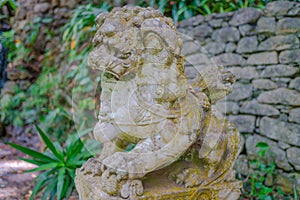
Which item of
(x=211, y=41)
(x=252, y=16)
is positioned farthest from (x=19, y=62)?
(x=252, y=16)

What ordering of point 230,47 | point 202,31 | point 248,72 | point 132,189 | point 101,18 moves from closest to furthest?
1. point 132,189
2. point 101,18
3. point 248,72
4. point 230,47
5. point 202,31

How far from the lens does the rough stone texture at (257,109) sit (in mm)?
3427

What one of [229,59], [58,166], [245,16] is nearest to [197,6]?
[245,16]

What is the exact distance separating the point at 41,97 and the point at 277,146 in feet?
13.8

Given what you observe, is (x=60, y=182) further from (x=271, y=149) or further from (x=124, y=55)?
(x=271, y=149)

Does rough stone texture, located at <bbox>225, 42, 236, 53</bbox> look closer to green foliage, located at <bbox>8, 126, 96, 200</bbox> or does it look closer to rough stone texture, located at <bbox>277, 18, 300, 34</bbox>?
rough stone texture, located at <bbox>277, 18, 300, 34</bbox>

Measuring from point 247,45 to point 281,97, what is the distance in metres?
0.72

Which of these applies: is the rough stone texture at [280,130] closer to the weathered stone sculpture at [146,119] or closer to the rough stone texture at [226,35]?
the rough stone texture at [226,35]

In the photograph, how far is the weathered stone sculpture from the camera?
1536mm

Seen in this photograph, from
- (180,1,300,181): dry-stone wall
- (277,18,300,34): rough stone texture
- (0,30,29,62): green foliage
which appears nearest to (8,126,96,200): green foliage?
(180,1,300,181): dry-stone wall

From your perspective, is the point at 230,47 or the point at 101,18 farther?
the point at 230,47

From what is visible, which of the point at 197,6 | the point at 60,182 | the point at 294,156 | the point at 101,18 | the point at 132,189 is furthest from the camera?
the point at 197,6

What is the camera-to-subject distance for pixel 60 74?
5.86 m

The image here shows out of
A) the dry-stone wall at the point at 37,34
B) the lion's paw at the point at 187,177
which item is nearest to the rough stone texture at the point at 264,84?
the lion's paw at the point at 187,177
